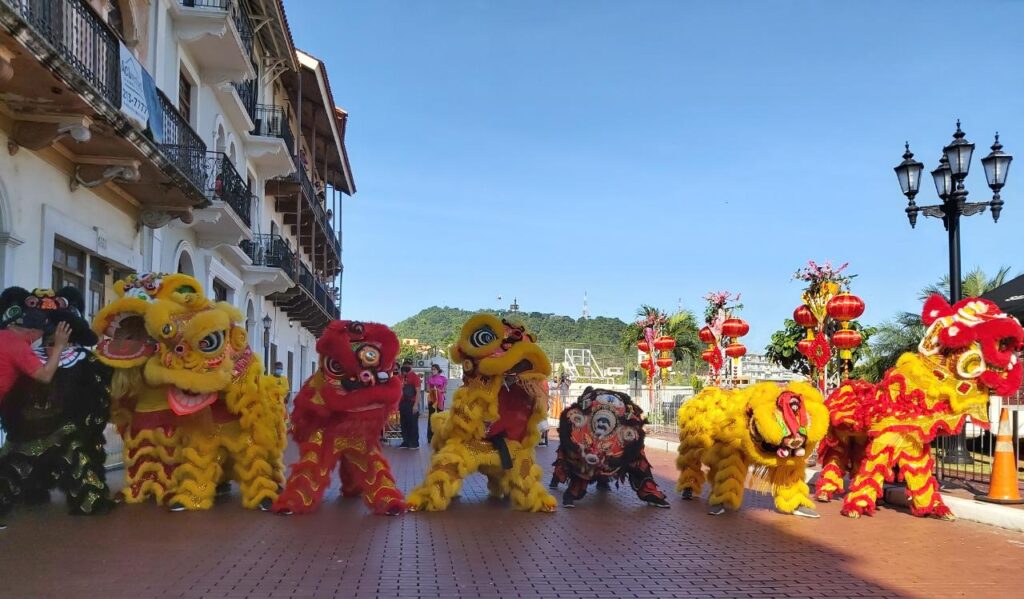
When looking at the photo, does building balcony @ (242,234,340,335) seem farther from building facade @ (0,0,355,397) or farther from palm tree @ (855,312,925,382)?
palm tree @ (855,312,925,382)

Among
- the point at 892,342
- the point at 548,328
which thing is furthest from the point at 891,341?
the point at 548,328

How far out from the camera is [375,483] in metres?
8.42

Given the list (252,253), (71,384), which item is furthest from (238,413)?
(252,253)

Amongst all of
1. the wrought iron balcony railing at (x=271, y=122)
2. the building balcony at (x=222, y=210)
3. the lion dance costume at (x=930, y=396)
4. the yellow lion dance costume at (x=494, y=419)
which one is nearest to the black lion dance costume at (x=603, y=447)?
the yellow lion dance costume at (x=494, y=419)

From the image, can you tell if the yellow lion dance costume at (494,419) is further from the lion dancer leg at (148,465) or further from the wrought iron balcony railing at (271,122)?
the wrought iron balcony railing at (271,122)

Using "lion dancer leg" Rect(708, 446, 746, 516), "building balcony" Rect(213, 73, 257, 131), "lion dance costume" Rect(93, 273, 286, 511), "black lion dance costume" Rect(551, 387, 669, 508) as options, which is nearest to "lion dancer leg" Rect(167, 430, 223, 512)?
"lion dance costume" Rect(93, 273, 286, 511)

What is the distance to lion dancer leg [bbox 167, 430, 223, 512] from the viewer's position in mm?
8289

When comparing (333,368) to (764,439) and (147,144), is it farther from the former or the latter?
(147,144)

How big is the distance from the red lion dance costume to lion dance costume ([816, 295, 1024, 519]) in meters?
5.14

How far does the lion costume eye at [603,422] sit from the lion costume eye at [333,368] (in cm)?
296

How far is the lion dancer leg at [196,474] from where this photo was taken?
829 centimetres

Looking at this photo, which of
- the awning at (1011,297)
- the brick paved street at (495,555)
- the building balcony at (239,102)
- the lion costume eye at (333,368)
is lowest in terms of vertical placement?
the brick paved street at (495,555)

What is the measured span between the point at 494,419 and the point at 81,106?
19.2 ft

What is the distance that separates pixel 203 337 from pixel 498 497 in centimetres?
379
